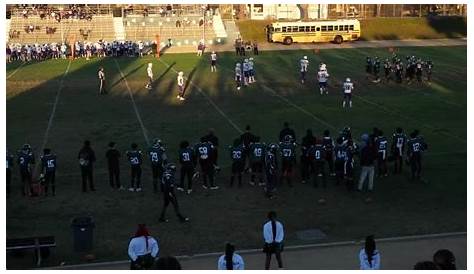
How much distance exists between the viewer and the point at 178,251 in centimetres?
1314

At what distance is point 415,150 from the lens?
17406 mm

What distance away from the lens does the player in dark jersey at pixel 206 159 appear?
17.1m

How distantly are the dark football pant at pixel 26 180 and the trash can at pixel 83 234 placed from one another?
4353mm

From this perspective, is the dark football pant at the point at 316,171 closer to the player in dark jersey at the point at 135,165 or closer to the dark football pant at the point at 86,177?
the player in dark jersey at the point at 135,165

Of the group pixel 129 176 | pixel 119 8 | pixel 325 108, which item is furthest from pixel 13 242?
pixel 119 8

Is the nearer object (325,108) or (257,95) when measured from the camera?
(325,108)

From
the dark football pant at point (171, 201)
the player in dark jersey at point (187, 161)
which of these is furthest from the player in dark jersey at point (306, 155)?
the dark football pant at point (171, 201)

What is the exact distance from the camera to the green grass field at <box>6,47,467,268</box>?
14445 mm

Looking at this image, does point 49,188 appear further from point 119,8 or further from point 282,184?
point 119,8

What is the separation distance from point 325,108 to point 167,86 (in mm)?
10321

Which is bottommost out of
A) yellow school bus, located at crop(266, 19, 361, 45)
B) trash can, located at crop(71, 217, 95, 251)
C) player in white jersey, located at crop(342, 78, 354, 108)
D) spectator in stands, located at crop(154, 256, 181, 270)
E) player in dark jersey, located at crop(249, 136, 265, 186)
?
trash can, located at crop(71, 217, 95, 251)


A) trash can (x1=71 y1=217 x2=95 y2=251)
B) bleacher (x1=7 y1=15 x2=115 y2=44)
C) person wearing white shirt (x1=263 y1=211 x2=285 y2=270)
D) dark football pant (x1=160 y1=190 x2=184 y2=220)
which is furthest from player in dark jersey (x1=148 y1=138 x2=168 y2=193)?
bleacher (x1=7 y1=15 x2=115 y2=44)

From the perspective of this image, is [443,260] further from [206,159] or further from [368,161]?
[206,159]

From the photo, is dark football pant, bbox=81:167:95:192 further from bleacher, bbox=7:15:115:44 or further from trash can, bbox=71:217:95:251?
bleacher, bbox=7:15:115:44
